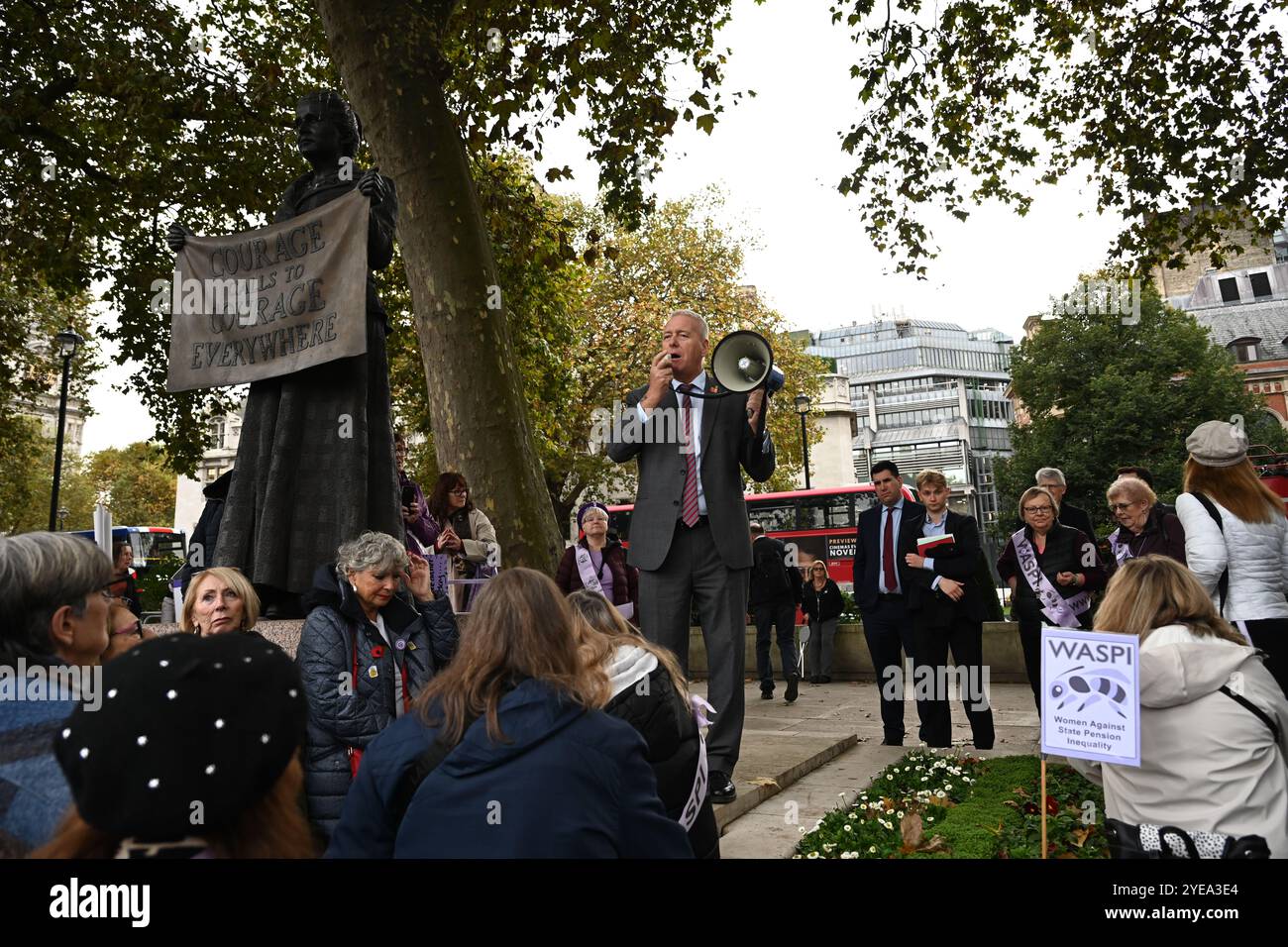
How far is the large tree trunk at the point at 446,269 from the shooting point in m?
8.16

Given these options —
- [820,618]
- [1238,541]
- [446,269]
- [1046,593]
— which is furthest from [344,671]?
[820,618]

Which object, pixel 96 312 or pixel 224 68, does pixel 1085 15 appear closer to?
pixel 224 68

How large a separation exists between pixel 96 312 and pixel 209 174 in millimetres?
15966

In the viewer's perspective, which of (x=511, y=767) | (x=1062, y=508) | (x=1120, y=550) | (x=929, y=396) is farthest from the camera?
(x=929, y=396)

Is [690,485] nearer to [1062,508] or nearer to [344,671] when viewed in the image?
[344,671]

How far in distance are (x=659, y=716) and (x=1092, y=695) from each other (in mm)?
1720

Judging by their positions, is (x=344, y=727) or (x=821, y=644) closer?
(x=344, y=727)

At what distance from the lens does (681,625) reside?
17.4 feet

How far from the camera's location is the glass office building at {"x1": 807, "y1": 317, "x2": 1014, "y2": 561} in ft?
359

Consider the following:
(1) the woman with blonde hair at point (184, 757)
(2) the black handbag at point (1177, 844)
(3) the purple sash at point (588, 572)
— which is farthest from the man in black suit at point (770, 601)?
(1) the woman with blonde hair at point (184, 757)

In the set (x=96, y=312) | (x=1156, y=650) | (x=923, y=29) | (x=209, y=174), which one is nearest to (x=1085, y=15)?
(x=923, y=29)

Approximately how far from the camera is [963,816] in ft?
16.9

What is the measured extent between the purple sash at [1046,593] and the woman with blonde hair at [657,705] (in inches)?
185

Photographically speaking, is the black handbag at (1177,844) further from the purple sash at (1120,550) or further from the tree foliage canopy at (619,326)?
the tree foliage canopy at (619,326)
